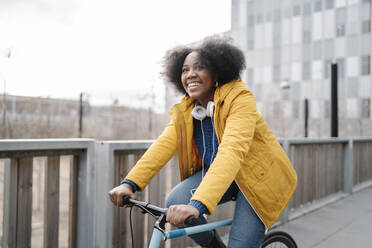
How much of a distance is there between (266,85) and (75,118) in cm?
2073

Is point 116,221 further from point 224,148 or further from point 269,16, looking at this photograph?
point 269,16

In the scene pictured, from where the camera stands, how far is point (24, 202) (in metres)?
2.28

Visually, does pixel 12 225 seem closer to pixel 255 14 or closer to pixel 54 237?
pixel 54 237

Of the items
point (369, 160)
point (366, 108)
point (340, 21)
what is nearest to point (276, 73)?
point (340, 21)

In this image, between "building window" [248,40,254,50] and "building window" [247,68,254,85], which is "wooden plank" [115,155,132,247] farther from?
"building window" [248,40,254,50]

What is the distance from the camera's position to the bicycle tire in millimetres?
2545

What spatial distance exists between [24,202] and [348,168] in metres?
6.05

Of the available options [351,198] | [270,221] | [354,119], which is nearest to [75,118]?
[351,198]

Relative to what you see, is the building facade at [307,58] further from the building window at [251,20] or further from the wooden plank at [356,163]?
the wooden plank at [356,163]

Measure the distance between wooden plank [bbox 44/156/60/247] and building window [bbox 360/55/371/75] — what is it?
27.4 metres

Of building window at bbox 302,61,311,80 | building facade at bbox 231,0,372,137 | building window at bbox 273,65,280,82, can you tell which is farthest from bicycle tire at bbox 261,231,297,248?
building window at bbox 273,65,280,82

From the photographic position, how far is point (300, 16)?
28484 millimetres

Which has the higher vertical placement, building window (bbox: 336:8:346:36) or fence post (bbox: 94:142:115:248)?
building window (bbox: 336:8:346:36)

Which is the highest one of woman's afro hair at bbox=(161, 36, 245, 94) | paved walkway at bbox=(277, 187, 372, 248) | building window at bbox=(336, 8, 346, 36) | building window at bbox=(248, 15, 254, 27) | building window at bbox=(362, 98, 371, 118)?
building window at bbox=(248, 15, 254, 27)
